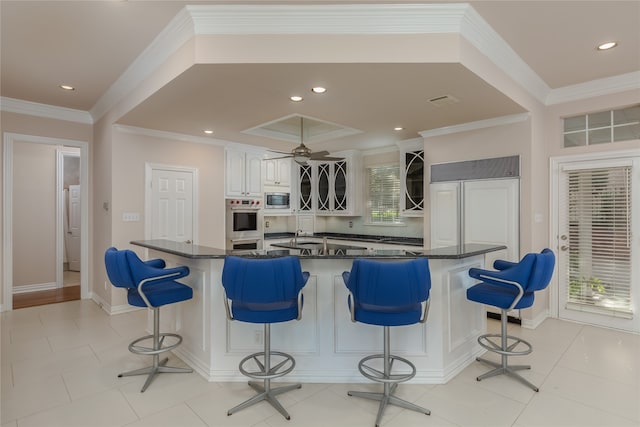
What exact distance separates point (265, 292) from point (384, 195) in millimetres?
4261

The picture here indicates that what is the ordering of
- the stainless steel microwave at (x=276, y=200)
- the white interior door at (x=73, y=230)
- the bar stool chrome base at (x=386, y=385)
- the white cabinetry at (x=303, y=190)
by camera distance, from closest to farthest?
the bar stool chrome base at (x=386, y=385)
the stainless steel microwave at (x=276, y=200)
the white cabinetry at (x=303, y=190)
the white interior door at (x=73, y=230)

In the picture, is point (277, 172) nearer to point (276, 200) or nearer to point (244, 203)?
point (276, 200)

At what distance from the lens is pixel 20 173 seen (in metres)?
5.30

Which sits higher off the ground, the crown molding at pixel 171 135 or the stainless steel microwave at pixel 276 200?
the crown molding at pixel 171 135

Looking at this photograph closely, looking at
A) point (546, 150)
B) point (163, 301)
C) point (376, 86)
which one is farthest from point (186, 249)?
point (546, 150)

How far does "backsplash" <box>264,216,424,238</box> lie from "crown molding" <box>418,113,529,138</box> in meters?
1.59

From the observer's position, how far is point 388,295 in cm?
204

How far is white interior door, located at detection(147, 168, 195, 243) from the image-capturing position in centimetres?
463

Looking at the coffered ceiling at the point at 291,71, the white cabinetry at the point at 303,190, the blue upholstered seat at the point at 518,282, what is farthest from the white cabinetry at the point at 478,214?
the white cabinetry at the point at 303,190

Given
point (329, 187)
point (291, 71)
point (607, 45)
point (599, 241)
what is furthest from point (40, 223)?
point (599, 241)

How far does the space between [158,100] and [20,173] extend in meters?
3.82

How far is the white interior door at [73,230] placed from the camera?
682 cm

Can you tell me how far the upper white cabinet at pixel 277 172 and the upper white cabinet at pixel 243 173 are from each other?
18 cm

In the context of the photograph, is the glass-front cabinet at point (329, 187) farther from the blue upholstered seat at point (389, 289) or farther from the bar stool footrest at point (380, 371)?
the blue upholstered seat at point (389, 289)
